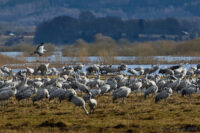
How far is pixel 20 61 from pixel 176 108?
34805mm

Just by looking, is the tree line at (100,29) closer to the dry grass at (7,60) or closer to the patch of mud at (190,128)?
the dry grass at (7,60)

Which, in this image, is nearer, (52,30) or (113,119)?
(113,119)

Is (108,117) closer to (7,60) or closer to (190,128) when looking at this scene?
(190,128)

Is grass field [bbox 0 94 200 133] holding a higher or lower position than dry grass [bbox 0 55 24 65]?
lower

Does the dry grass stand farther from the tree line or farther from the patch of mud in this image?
the tree line

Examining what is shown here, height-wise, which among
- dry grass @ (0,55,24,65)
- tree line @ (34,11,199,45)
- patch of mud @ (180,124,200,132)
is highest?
tree line @ (34,11,199,45)

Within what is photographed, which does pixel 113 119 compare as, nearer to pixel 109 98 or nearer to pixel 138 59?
pixel 109 98

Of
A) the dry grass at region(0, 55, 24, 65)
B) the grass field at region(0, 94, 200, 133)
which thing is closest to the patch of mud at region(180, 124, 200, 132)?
the grass field at region(0, 94, 200, 133)

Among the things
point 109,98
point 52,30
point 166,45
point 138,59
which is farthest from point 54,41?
point 109,98

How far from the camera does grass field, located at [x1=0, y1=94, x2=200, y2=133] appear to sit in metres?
15.5

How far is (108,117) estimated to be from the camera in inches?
683

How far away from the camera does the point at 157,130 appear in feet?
49.4

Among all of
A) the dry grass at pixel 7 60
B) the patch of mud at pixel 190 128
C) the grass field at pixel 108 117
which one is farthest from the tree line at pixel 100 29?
the patch of mud at pixel 190 128

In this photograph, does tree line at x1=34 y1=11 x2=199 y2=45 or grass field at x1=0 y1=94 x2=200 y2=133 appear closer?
grass field at x1=0 y1=94 x2=200 y2=133
